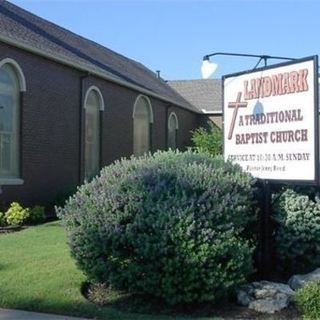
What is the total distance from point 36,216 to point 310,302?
1038 cm

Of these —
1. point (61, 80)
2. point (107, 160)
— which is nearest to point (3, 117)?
point (61, 80)

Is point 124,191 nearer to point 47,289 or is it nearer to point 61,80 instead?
point 47,289

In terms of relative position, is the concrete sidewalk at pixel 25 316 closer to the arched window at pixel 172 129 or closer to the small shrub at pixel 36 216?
the small shrub at pixel 36 216

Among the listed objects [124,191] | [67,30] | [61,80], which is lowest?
[124,191]

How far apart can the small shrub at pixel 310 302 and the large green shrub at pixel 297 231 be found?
139 cm

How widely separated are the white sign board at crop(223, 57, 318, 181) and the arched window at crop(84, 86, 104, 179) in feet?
39.9

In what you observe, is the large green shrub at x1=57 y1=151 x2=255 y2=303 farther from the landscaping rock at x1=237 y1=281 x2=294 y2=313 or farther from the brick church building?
the brick church building

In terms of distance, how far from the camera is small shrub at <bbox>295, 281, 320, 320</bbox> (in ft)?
20.6

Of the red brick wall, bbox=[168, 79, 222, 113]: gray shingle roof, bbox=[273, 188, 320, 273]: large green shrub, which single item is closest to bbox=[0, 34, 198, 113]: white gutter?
the red brick wall

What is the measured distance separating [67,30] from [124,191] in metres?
20.1

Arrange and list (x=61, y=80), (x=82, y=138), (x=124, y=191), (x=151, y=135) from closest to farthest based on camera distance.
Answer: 1. (x=124, y=191)
2. (x=61, y=80)
3. (x=82, y=138)
4. (x=151, y=135)

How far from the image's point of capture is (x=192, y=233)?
6.53 meters

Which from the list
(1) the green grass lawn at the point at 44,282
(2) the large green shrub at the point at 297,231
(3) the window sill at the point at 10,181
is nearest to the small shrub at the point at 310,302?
(1) the green grass lawn at the point at 44,282

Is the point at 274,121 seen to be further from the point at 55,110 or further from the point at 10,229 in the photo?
the point at 55,110
